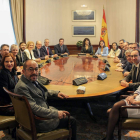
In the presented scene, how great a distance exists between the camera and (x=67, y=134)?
73.6 inches

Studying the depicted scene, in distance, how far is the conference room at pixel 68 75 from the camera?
1.85m

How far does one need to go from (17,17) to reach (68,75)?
462cm

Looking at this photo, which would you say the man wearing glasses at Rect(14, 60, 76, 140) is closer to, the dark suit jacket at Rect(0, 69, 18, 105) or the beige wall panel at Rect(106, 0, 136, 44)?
the dark suit jacket at Rect(0, 69, 18, 105)

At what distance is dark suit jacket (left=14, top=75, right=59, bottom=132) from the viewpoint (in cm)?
175

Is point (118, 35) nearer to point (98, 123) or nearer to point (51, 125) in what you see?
point (98, 123)

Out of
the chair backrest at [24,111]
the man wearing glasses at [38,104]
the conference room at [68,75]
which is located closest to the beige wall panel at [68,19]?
the conference room at [68,75]

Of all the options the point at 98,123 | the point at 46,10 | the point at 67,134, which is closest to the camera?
the point at 67,134

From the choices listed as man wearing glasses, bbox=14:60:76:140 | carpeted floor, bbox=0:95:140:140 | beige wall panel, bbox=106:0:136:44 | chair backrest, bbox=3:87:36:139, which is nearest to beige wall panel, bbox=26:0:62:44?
beige wall panel, bbox=106:0:136:44

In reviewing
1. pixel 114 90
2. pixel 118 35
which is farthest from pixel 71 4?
pixel 114 90

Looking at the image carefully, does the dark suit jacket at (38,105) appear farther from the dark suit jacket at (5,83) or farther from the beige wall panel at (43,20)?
the beige wall panel at (43,20)

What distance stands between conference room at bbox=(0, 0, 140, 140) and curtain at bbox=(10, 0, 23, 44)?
4cm

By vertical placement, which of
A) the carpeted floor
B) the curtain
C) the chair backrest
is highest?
the curtain

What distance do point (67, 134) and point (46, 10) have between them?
822 centimetres

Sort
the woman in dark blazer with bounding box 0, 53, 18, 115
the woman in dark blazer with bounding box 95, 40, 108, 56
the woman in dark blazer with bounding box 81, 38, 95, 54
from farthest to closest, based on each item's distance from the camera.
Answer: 1. the woman in dark blazer with bounding box 81, 38, 95, 54
2. the woman in dark blazer with bounding box 95, 40, 108, 56
3. the woman in dark blazer with bounding box 0, 53, 18, 115
